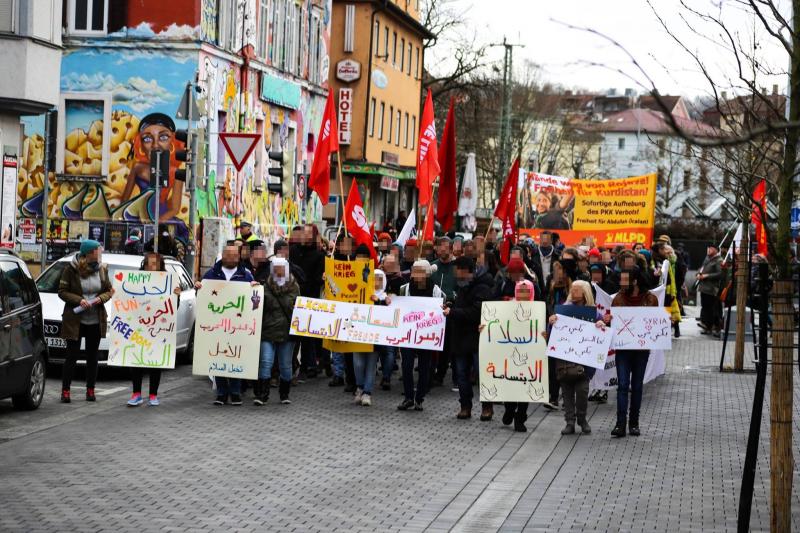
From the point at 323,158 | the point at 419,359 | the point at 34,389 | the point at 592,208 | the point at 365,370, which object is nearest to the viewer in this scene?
the point at 34,389

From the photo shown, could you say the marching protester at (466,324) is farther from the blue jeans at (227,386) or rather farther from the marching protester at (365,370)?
the blue jeans at (227,386)

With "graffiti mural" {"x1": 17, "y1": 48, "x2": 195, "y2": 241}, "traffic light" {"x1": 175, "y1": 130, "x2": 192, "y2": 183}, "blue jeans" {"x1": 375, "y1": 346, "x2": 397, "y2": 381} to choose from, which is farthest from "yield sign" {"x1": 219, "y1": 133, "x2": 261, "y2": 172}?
"graffiti mural" {"x1": 17, "y1": 48, "x2": 195, "y2": 241}

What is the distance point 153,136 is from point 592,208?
1073cm

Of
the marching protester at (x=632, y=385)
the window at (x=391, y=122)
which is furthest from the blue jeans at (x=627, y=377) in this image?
the window at (x=391, y=122)

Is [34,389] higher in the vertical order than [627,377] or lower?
lower

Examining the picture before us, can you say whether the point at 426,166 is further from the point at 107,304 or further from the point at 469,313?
the point at 469,313

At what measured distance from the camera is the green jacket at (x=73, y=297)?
1591cm

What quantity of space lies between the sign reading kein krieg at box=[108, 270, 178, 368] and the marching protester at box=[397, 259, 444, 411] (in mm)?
2701

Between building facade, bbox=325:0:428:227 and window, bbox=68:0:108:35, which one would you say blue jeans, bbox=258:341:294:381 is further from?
building facade, bbox=325:0:428:227

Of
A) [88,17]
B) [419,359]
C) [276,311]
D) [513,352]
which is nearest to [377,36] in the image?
[88,17]

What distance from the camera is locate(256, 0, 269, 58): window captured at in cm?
3916

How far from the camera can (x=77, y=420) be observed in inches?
579

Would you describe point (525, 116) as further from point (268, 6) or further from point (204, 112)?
point (204, 112)

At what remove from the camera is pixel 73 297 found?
52.3ft
